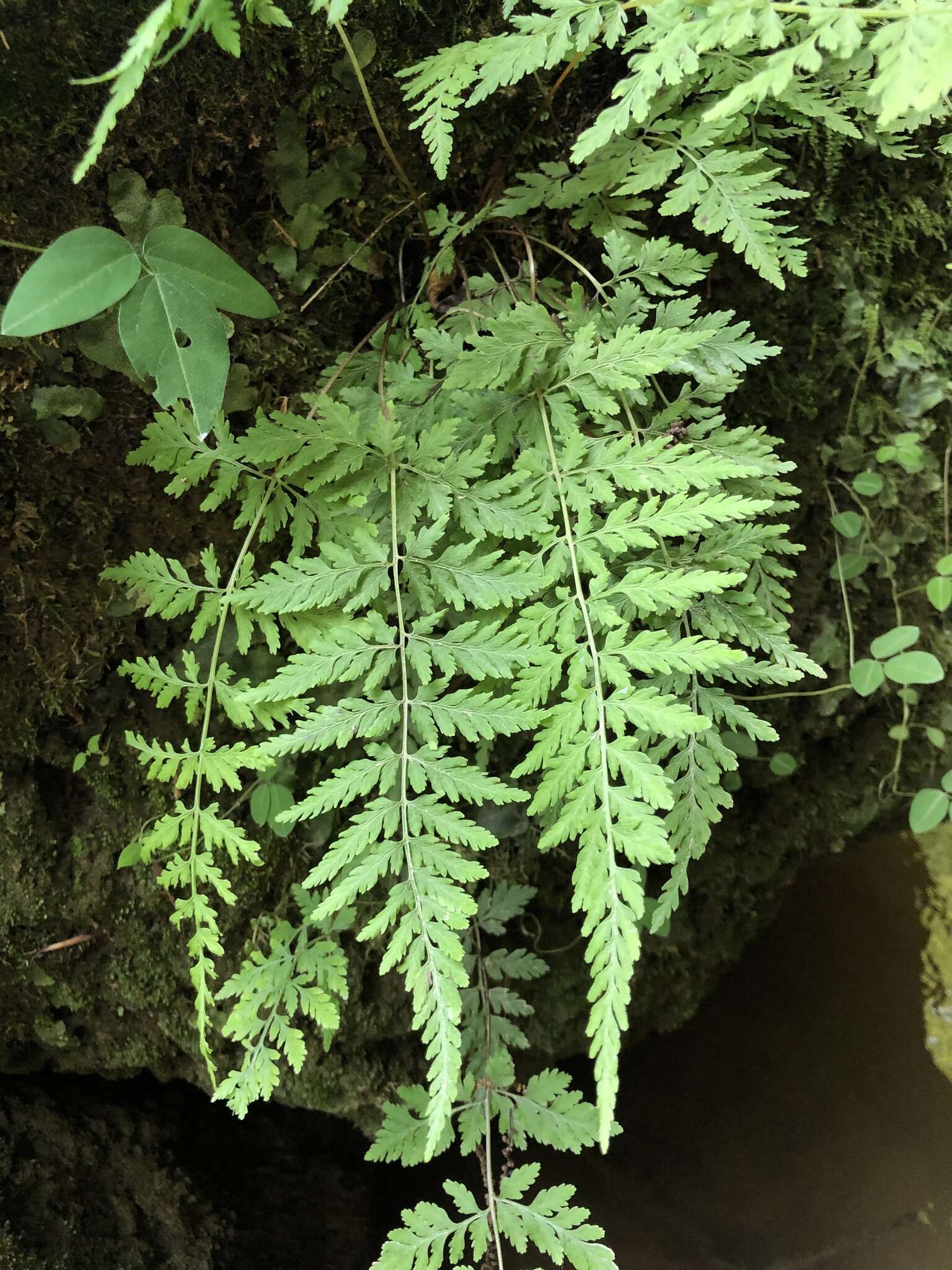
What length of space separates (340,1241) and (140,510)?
1998mm

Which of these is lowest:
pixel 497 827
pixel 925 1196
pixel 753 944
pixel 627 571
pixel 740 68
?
pixel 925 1196

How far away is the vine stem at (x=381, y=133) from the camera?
49.4 inches

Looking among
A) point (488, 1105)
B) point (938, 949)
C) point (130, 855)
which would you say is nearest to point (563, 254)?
point (130, 855)

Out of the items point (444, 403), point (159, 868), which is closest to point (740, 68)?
point (444, 403)

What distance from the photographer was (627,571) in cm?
126

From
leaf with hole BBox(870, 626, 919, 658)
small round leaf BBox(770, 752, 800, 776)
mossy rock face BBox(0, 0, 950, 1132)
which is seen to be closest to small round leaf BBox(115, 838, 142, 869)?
mossy rock face BBox(0, 0, 950, 1132)

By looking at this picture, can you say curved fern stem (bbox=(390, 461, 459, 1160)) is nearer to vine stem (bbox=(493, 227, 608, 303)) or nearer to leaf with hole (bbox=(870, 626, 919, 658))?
vine stem (bbox=(493, 227, 608, 303))

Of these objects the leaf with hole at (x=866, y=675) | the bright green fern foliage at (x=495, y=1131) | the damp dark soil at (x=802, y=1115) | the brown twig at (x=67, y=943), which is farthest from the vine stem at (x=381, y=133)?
the damp dark soil at (x=802, y=1115)

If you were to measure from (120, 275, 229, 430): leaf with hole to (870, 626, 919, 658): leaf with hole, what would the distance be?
163 centimetres

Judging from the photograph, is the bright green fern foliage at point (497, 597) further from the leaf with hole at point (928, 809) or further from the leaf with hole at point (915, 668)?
the leaf with hole at point (928, 809)

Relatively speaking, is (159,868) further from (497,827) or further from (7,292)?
(7,292)

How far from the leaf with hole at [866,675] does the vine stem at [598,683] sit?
1.03 meters

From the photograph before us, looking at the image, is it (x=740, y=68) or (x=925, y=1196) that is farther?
(x=925, y=1196)

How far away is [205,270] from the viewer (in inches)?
46.1
